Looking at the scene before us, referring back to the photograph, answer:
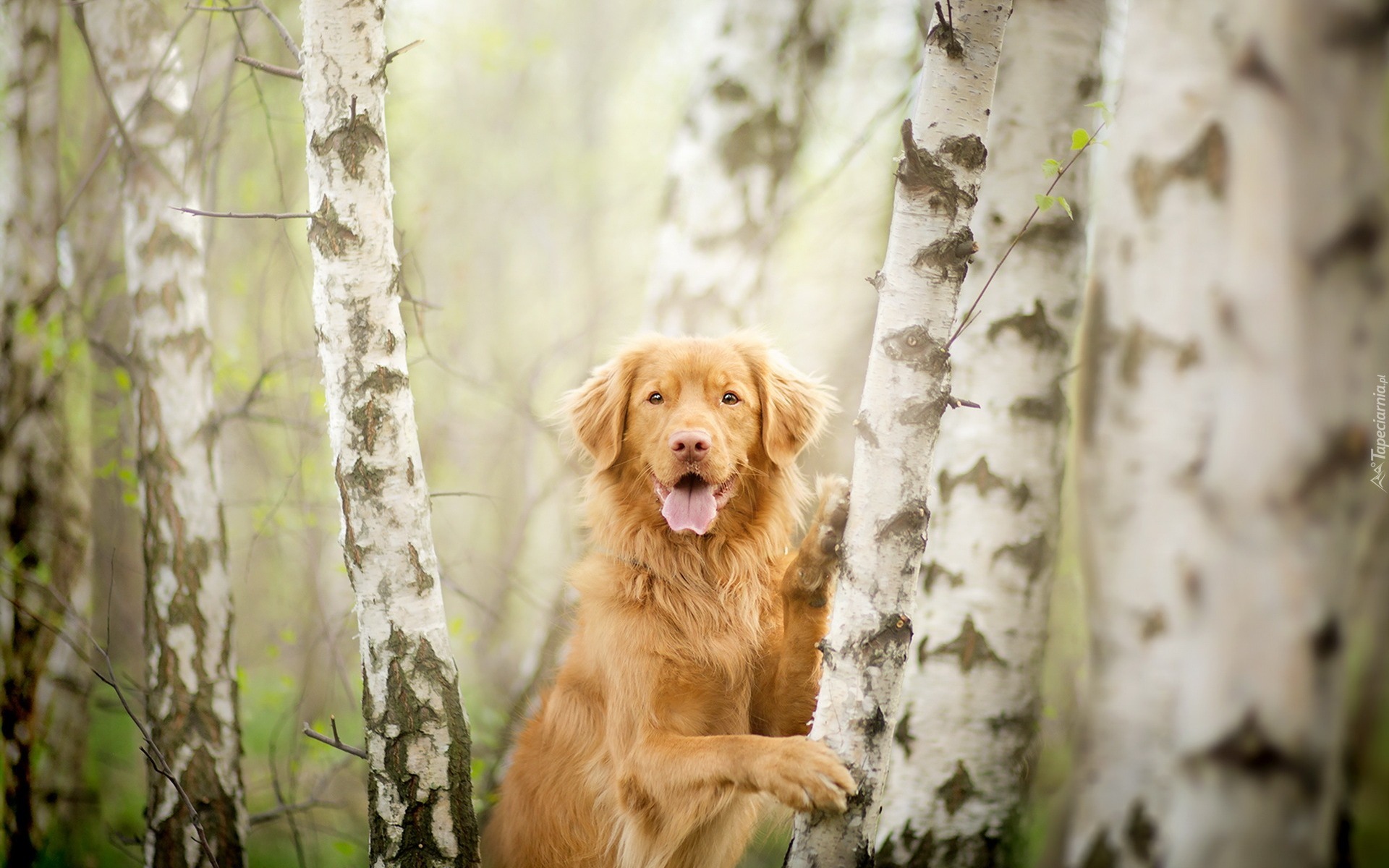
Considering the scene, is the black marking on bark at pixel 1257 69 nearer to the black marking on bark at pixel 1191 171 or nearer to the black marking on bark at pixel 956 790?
the black marking on bark at pixel 1191 171

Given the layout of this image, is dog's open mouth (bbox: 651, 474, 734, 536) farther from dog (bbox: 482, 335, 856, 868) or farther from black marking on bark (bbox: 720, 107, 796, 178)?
black marking on bark (bbox: 720, 107, 796, 178)

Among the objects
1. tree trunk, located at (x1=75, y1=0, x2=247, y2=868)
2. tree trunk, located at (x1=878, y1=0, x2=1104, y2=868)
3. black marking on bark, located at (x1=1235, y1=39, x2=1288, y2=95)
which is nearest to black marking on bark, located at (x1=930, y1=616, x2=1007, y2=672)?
tree trunk, located at (x1=878, y1=0, x2=1104, y2=868)

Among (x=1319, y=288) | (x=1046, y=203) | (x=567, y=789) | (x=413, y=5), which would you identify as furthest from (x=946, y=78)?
(x=413, y=5)

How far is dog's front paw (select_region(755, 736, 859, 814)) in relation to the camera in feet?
7.36

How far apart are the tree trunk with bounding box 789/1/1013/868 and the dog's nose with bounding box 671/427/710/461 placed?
38.8 inches

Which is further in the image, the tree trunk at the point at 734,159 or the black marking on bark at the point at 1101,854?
the tree trunk at the point at 734,159

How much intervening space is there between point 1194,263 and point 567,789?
285cm

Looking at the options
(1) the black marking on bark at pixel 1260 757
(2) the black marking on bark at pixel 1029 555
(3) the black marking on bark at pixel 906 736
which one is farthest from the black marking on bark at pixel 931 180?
(3) the black marking on bark at pixel 906 736

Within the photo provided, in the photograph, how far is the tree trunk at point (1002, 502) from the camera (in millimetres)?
3324

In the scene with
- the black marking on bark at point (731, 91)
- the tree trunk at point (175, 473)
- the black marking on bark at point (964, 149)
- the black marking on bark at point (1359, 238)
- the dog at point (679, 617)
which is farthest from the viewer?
the black marking on bark at point (731, 91)

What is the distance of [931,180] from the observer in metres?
2.15

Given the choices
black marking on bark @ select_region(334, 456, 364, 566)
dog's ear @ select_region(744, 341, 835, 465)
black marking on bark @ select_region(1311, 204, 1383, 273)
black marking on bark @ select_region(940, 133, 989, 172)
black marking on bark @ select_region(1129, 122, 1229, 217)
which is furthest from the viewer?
dog's ear @ select_region(744, 341, 835, 465)

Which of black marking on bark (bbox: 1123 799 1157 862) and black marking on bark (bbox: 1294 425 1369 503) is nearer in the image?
black marking on bark (bbox: 1294 425 1369 503)

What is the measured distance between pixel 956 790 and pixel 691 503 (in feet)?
4.93
